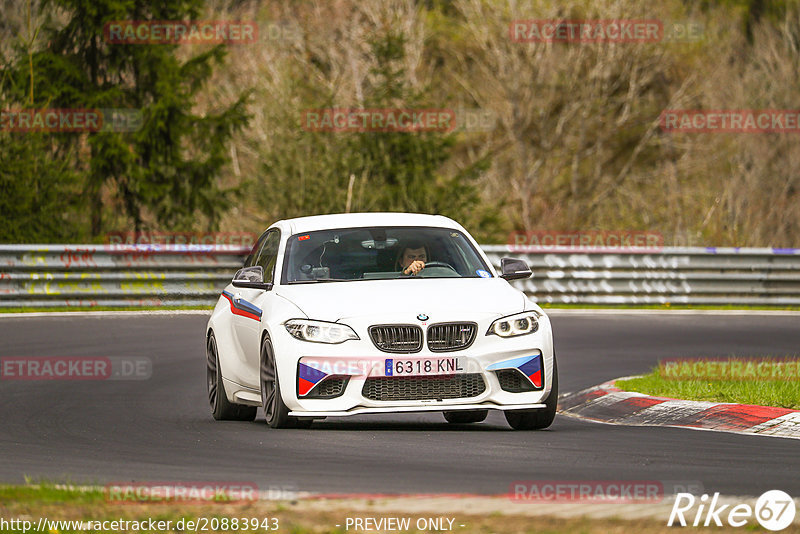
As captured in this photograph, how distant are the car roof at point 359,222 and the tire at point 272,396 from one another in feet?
4.32

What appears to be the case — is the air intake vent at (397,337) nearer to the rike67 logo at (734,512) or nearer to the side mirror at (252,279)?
the side mirror at (252,279)

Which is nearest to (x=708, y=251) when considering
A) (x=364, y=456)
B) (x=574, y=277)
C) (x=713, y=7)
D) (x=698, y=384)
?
(x=574, y=277)

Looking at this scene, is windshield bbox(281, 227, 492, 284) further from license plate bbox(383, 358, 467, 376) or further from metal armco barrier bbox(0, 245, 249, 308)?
metal armco barrier bbox(0, 245, 249, 308)

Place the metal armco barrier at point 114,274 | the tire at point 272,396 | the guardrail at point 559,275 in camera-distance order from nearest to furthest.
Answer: the tire at point 272,396
the metal armco barrier at point 114,274
the guardrail at point 559,275

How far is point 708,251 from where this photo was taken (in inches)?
1036

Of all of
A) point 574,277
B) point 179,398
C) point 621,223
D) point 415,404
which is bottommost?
point 621,223

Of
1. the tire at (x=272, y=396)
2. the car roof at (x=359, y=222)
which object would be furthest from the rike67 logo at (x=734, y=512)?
the car roof at (x=359, y=222)

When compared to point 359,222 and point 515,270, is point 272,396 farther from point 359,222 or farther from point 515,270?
point 515,270

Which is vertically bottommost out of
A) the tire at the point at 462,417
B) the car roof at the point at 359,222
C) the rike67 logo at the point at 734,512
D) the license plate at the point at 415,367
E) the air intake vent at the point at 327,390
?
the tire at the point at 462,417

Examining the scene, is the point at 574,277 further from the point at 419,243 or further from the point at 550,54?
the point at 550,54

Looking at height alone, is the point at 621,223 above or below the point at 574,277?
below

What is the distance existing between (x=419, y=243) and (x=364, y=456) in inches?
120

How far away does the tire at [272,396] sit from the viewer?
415 inches

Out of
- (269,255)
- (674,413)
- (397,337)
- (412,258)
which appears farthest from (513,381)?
(269,255)
